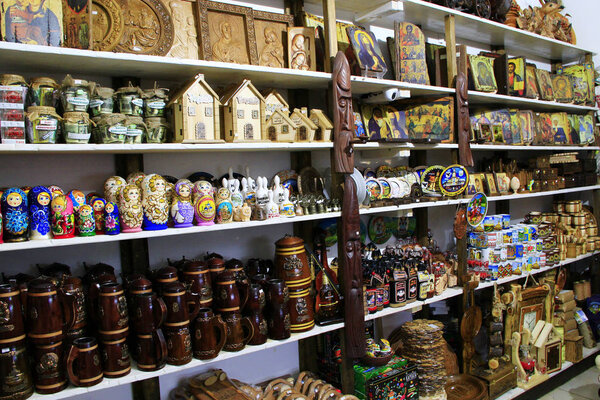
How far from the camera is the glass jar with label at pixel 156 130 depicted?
6.56ft

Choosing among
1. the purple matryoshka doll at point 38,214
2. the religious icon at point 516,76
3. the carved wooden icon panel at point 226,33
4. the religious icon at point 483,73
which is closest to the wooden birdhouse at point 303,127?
the carved wooden icon panel at point 226,33

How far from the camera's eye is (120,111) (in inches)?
77.0

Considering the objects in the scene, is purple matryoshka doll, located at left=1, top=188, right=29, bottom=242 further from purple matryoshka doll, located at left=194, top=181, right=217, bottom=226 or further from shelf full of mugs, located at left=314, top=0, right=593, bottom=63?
shelf full of mugs, located at left=314, top=0, right=593, bottom=63

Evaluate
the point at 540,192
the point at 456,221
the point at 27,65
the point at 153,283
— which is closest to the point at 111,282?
Result: the point at 153,283

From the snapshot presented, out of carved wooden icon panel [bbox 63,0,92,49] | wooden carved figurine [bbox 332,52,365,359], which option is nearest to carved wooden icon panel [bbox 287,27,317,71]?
wooden carved figurine [bbox 332,52,365,359]

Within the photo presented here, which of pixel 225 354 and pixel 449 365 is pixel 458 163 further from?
pixel 225 354

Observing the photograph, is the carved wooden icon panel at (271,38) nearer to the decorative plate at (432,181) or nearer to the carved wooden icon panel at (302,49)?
the carved wooden icon panel at (302,49)

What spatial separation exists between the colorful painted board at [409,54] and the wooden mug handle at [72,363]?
2294 millimetres

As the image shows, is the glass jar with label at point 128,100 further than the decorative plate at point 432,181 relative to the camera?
No

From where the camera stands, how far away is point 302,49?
246cm

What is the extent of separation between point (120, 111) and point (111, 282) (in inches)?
29.1

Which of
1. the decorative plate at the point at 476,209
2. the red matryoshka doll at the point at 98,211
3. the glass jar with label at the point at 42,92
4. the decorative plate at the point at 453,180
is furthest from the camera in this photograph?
the decorative plate at the point at 476,209

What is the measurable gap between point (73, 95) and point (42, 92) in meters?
0.12

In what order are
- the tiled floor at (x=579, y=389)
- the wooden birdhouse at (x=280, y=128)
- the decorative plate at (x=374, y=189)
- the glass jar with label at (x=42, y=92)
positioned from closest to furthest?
1. the glass jar with label at (x=42, y=92)
2. the wooden birdhouse at (x=280, y=128)
3. the decorative plate at (x=374, y=189)
4. the tiled floor at (x=579, y=389)
